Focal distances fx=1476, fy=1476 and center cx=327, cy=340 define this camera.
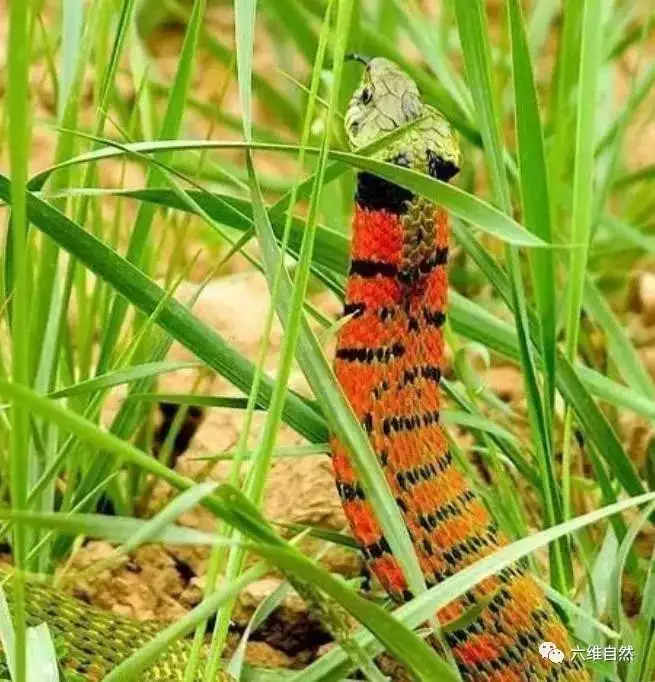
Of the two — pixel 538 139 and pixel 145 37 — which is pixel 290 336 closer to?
pixel 538 139

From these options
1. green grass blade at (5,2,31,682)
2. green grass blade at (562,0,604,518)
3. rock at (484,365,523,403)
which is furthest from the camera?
rock at (484,365,523,403)

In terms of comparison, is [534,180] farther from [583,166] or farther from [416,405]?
[416,405]

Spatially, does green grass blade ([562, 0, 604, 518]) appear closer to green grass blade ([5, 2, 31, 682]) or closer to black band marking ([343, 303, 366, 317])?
black band marking ([343, 303, 366, 317])

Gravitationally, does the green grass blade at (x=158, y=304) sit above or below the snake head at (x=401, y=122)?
below

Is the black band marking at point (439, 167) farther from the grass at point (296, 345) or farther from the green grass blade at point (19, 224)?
the green grass blade at point (19, 224)

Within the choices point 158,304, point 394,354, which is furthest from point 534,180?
point 158,304

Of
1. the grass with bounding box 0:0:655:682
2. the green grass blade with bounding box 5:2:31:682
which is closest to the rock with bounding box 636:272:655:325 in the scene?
the grass with bounding box 0:0:655:682

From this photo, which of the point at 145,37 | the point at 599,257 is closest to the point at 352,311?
the point at 599,257

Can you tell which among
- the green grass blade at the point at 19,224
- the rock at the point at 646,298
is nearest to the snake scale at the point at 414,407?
the green grass blade at the point at 19,224
